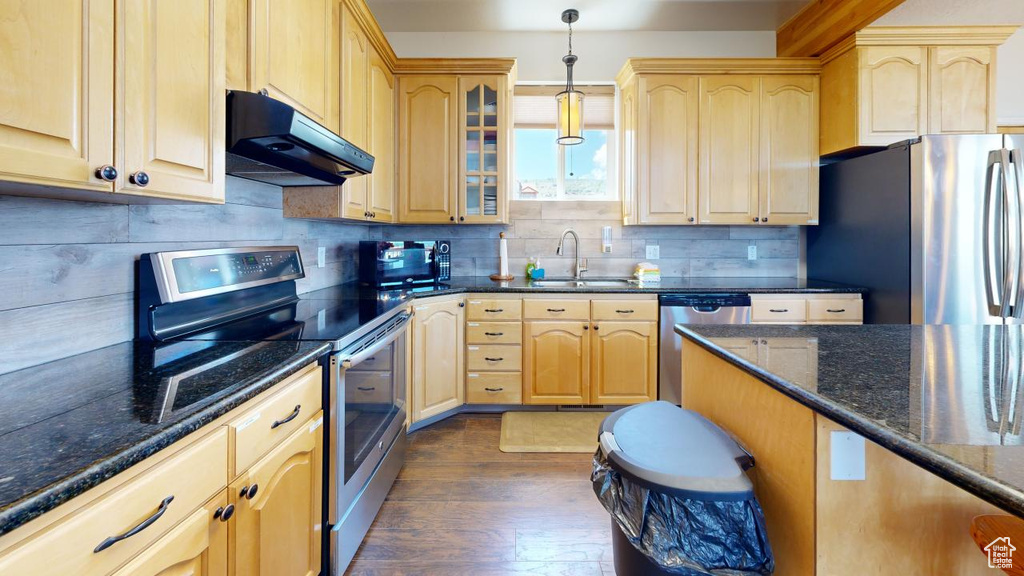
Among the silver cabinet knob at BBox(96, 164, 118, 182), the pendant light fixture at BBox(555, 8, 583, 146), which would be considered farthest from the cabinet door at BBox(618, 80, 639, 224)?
the silver cabinet knob at BBox(96, 164, 118, 182)

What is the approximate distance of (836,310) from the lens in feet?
9.59

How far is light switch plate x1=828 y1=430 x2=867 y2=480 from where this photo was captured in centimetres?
83

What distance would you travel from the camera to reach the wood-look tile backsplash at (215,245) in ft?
3.56

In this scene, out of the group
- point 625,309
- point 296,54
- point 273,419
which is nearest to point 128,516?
point 273,419

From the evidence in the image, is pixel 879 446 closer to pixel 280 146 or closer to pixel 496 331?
pixel 280 146

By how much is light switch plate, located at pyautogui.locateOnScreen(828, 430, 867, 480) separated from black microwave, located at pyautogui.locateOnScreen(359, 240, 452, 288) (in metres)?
2.45

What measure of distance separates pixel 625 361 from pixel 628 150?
1607 mm

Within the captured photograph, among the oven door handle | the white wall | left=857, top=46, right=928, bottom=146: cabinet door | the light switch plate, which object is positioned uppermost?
the white wall

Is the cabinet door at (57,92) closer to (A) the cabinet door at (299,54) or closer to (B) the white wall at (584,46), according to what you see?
(A) the cabinet door at (299,54)

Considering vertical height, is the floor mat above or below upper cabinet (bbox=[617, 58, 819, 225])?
below

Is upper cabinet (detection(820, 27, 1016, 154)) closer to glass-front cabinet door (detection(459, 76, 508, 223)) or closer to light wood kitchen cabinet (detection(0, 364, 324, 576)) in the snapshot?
glass-front cabinet door (detection(459, 76, 508, 223))

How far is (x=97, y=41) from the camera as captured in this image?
35.3 inches

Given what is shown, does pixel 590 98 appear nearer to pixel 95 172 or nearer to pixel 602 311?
pixel 602 311

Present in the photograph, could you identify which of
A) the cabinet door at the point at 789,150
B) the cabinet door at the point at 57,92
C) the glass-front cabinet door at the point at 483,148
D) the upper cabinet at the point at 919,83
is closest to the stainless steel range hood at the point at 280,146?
the cabinet door at the point at 57,92
